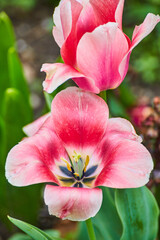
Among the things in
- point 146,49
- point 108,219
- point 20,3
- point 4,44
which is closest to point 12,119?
point 4,44

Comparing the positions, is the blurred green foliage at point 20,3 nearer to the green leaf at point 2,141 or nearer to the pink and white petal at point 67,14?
the green leaf at point 2,141

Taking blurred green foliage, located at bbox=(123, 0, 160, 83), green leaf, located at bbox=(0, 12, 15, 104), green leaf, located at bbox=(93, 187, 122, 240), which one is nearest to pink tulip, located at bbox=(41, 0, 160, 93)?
green leaf, located at bbox=(93, 187, 122, 240)

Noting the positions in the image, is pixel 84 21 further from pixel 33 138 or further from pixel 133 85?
pixel 133 85

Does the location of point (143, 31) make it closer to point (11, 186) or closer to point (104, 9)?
point (104, 9)

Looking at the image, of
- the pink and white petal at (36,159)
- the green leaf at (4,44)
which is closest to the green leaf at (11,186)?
the green leaf at (4,44)

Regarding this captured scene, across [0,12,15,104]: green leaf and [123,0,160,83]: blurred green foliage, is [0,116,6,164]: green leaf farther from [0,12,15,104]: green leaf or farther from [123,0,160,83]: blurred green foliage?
[123,0,160,83]: blurred green foliage

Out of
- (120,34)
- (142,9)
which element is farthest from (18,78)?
(142,9)
